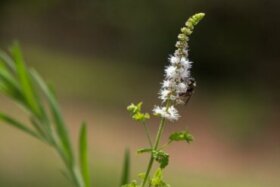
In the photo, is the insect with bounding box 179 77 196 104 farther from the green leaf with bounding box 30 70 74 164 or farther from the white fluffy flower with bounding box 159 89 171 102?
the green leaf with bounding box 30 70 74 164

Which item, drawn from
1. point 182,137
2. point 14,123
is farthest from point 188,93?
point 14,123

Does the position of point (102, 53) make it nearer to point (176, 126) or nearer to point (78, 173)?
point (176, 126)

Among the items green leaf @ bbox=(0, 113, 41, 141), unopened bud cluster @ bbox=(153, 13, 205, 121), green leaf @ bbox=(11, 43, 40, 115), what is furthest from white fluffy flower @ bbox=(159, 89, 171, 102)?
green leaf @ bbox=(11, 43, 40, 115)

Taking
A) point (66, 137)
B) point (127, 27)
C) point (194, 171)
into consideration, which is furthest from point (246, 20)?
point (66, 137)

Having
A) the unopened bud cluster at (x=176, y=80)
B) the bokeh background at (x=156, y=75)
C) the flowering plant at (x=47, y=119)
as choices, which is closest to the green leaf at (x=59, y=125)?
the flowering plant at (x=47, y=119)

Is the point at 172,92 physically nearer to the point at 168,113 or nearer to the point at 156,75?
the point at 168,113
